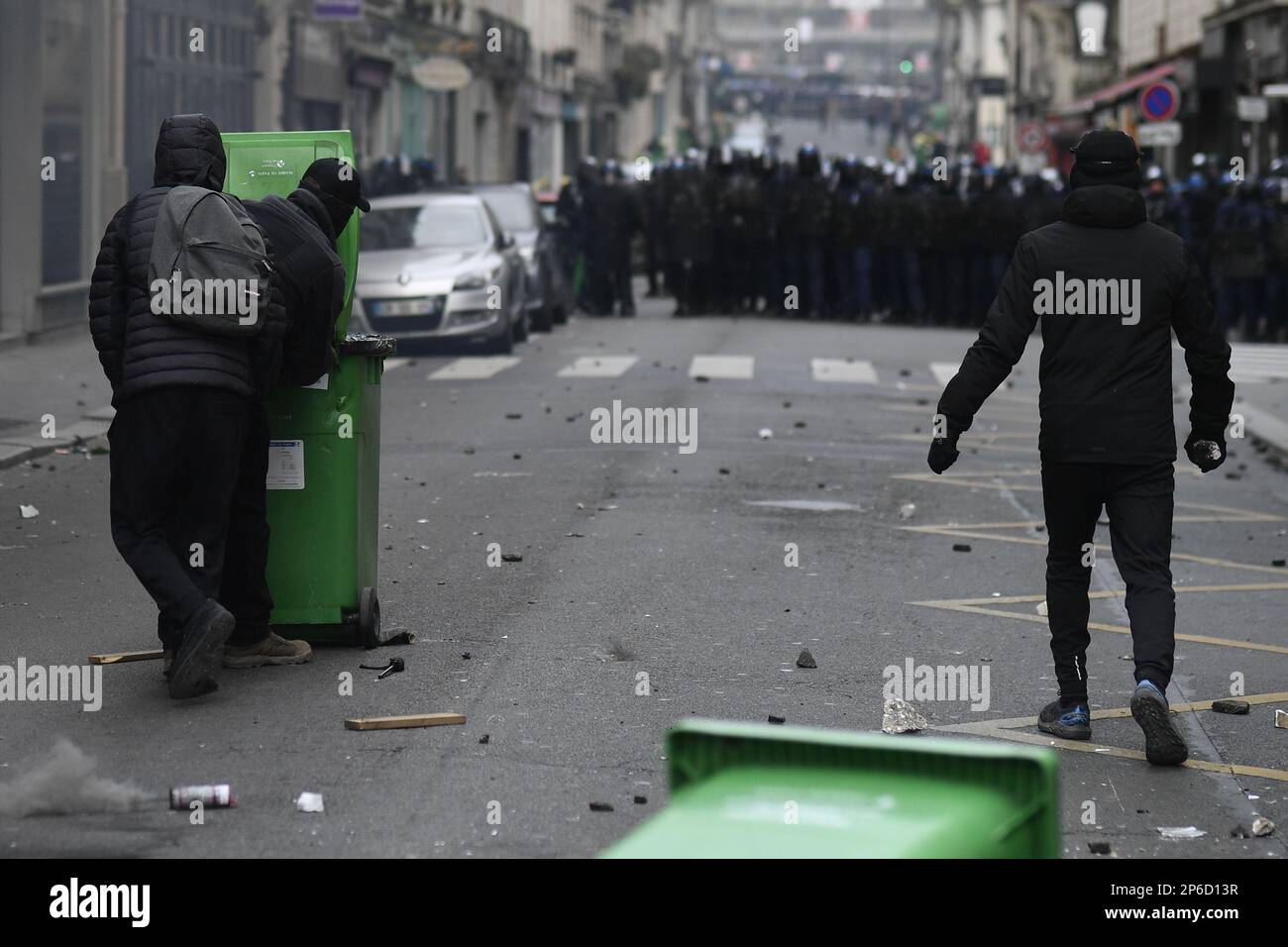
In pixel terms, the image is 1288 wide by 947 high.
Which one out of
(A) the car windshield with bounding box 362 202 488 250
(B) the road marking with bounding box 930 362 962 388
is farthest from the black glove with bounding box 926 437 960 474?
(A) the car windshield with bounding box 362 202 488 250

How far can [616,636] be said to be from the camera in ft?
27.1

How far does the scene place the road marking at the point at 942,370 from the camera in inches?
796

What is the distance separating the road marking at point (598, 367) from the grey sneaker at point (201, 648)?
12.6m

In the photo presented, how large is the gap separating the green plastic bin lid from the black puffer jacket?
1.87ft

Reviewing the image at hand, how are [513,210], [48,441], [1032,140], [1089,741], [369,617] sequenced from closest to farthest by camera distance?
[1089,741], [369,617], [48,441], [513,210], [1032,140]

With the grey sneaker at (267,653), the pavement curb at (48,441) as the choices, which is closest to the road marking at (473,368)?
the pavement curb at (48,441)

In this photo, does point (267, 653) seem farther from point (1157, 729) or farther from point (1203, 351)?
point (1203, 351)

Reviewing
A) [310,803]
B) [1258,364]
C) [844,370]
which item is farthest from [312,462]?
→ [1258,364]

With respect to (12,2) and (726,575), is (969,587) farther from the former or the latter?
(12,2)

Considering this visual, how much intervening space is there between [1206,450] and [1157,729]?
0.97 metres

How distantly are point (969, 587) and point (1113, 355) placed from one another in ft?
11.0

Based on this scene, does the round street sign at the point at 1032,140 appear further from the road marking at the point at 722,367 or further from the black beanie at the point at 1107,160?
the black beanie at the point at 1107,160

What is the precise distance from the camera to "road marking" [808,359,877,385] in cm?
2003
